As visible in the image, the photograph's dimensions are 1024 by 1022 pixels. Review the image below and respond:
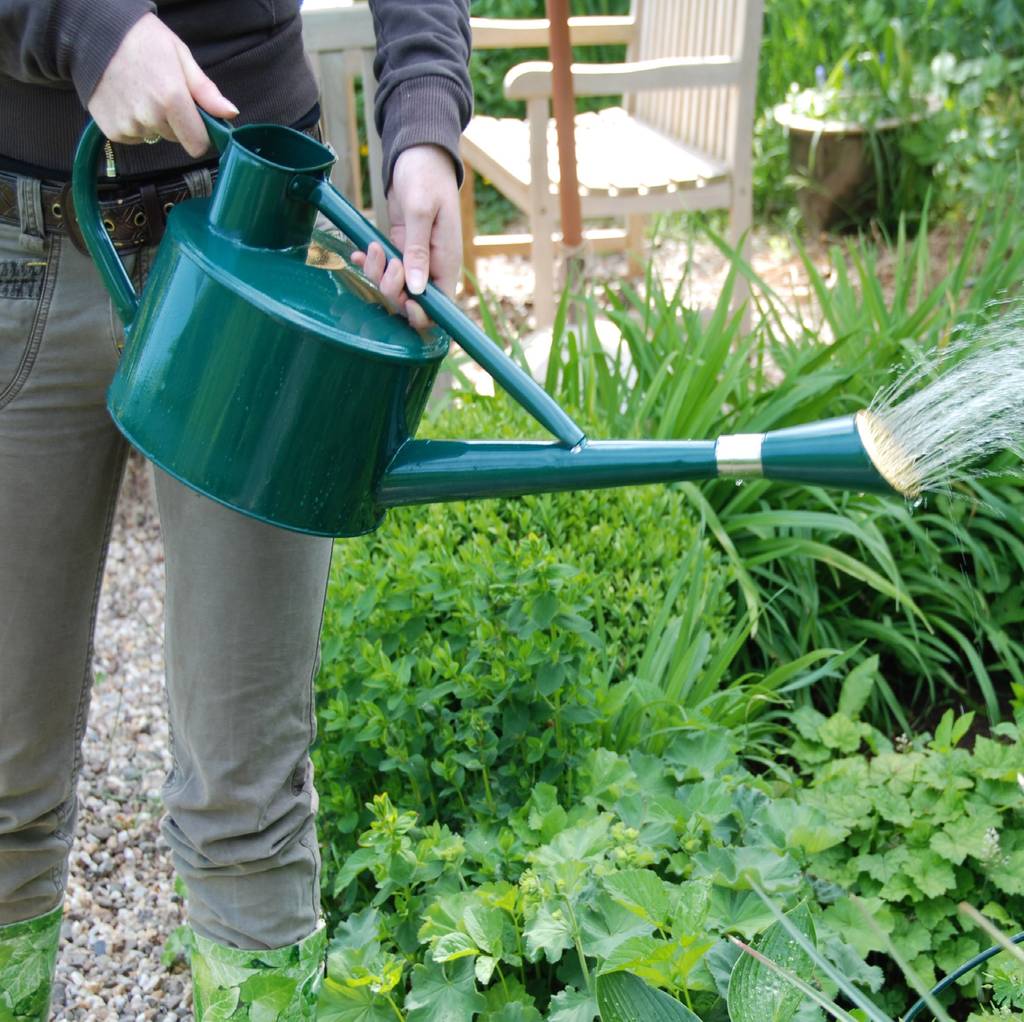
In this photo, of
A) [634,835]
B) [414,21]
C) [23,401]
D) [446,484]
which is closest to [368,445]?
[446,484]

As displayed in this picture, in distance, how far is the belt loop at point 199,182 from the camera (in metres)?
1.27

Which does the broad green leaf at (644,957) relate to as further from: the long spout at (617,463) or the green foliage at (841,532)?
the green foliage at (841,532)

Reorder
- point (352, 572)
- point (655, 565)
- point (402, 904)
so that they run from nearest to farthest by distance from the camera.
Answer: point (402, 904) → point (352, 572) → point (655, 565)

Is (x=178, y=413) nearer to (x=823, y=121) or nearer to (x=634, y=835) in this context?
(x=634, y=835)

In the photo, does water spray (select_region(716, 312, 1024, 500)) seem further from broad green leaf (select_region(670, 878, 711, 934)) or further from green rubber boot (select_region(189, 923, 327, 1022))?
green rubber boot (select_region(189, 923, 327, 1022))

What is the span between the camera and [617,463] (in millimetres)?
1077

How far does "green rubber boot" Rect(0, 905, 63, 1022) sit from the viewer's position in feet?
4.91

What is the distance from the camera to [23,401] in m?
1.24

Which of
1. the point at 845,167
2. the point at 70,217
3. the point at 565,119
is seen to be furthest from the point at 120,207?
the point at 845,167

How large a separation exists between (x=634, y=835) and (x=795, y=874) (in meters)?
0.21

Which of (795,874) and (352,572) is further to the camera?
(352,572)

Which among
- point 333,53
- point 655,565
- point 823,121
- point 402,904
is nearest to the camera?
point 402,904

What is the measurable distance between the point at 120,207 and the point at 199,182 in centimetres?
8

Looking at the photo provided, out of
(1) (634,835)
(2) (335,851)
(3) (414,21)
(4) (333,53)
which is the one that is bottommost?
(2) (335,851)
